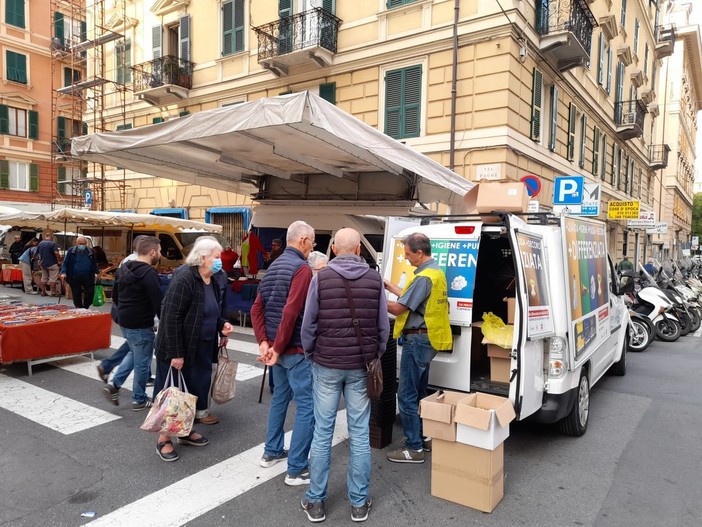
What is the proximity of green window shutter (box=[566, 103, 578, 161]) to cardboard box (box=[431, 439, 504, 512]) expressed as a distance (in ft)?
48.3

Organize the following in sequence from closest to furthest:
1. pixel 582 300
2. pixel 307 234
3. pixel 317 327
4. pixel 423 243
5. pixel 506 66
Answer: pixel 317 327 < pixel 307 234 < pixel 423 243 < pixel 582 300 < pixel 506 66

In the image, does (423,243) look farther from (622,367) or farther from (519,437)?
(622,367)

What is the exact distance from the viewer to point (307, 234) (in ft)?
12.3

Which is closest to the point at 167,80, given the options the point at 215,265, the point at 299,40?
the point at 299,40

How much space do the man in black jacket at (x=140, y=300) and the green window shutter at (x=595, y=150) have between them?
57.5 feet

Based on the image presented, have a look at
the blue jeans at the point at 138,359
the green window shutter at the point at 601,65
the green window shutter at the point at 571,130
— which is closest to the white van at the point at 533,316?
the blue jeans at the point at 138,359

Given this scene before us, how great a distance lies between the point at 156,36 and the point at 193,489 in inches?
765

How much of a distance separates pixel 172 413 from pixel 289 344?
1.15 meters

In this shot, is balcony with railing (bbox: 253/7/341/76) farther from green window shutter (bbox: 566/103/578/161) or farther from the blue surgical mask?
the blue surgical mask

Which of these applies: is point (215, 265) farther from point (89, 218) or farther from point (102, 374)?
point (89, 218)

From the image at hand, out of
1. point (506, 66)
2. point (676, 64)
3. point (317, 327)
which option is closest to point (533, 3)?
point (506, 66)

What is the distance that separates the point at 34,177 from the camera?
30000mm

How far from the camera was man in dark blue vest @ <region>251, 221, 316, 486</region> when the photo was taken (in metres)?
3.54

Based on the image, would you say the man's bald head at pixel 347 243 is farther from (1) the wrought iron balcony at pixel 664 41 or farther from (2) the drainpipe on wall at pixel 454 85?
(1) the wrought iron balcony at pixel 664 41
